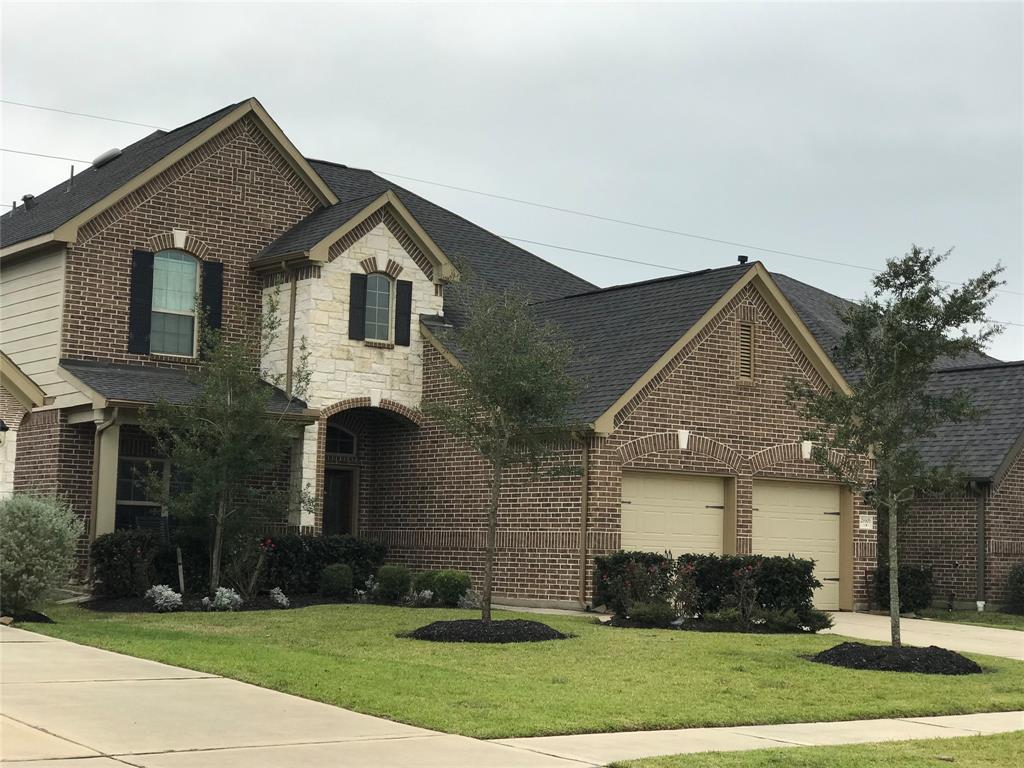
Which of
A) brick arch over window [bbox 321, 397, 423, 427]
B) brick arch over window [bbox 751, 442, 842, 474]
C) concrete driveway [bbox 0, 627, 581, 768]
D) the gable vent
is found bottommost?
concrete driveway [bbox 0, 627, 581, 768]

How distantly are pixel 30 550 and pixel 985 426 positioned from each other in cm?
2020

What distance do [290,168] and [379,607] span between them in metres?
9.52

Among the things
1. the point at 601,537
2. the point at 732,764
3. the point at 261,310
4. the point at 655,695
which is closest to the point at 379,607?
the point at 601,537

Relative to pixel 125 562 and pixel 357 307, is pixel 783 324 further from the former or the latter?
pixel 125 562

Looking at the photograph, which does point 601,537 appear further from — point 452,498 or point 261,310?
point 261,310

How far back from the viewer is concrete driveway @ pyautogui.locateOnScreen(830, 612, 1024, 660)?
760 inches

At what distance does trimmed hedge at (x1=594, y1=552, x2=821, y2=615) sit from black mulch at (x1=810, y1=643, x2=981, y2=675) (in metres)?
3.35

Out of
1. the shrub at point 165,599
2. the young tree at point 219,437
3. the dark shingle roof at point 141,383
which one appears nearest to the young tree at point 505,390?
the young tree at point 219,437

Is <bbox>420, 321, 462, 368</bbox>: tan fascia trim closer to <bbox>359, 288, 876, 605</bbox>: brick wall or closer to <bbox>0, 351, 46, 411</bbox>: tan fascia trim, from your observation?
<bbox>359, 288, 876, 605</bbox>: brick wall

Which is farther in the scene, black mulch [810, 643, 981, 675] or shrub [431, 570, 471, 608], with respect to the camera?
shrub [431, 570, 471, 608]

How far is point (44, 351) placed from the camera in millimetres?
23625

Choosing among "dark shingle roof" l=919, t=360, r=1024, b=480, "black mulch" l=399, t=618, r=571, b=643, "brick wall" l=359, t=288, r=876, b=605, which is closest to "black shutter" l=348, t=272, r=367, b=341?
"brick wall" l=359, t=288, r=876, b=605

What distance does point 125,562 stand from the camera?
2080 cm

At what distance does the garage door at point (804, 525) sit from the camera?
82.1 ft
